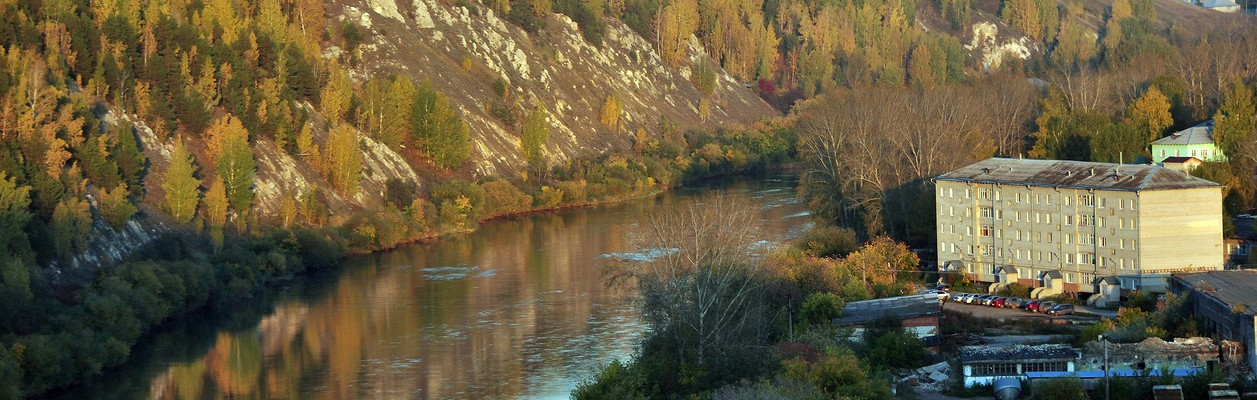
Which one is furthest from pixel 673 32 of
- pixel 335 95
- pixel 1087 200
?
pixel 1087 200

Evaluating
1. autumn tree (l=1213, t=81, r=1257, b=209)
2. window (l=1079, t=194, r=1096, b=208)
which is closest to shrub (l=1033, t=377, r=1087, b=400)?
window (l=1079, t=194, r=1096, b=208)

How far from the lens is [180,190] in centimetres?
4678

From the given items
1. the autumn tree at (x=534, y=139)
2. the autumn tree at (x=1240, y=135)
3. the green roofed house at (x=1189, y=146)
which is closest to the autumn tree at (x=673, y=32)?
the autumn tree at (x=534, y=139)

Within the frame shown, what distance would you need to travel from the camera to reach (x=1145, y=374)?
30375mm

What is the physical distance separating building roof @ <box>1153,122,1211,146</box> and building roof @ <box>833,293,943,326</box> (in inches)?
803

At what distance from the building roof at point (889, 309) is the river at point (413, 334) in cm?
469

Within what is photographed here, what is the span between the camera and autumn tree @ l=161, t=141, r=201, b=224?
46.7 m

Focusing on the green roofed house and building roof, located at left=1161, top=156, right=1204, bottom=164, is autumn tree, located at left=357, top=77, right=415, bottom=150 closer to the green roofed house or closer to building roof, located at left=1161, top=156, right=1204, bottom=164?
the green roofed house

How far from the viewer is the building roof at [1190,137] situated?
5359cm

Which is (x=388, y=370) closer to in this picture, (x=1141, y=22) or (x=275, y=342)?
(x=275, y=342)

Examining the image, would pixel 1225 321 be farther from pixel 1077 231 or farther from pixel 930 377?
pixel 1077 231

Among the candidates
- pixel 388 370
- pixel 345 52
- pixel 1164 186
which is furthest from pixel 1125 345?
pixel 345 52

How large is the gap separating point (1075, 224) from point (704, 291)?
586 inches

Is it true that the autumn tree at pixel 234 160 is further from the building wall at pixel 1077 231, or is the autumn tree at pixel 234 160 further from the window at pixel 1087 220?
the window at pixel 1087 220
